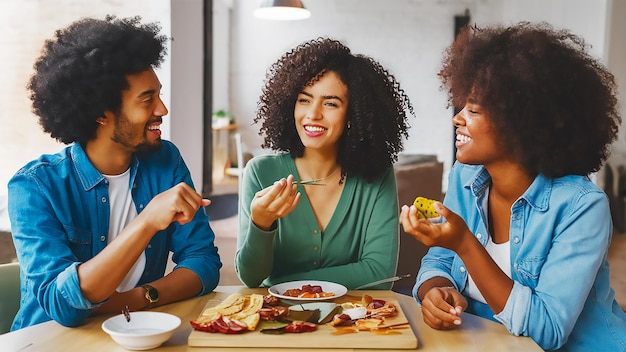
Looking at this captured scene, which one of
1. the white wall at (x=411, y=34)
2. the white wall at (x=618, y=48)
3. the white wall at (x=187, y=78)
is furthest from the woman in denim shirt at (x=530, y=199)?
the white wall at (x=411, y=34)

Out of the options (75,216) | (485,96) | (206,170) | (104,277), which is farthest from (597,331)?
(206,170)

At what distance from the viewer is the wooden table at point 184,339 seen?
109cm

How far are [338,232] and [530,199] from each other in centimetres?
54

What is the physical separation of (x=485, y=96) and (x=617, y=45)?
125 inches

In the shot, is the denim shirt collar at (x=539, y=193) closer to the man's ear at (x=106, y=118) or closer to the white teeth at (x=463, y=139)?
the white teeth at (x=463, y=139)

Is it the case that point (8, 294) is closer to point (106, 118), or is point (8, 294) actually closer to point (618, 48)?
point (106, 118)

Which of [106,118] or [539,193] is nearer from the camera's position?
[539,193]

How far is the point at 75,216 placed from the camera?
1.43 m

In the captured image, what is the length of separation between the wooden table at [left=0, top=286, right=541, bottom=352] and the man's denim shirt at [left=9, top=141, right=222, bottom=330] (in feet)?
0.13

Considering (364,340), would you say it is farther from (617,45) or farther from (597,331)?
(617,45)

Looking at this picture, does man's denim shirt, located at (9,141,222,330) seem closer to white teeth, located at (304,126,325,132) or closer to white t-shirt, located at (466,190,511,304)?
white teeth, located at (304,126,325,132)

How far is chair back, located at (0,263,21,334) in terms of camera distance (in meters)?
1.47

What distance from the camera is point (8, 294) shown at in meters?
1.47

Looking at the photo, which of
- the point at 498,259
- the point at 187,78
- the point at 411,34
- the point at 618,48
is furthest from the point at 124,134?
the point at 411,34
